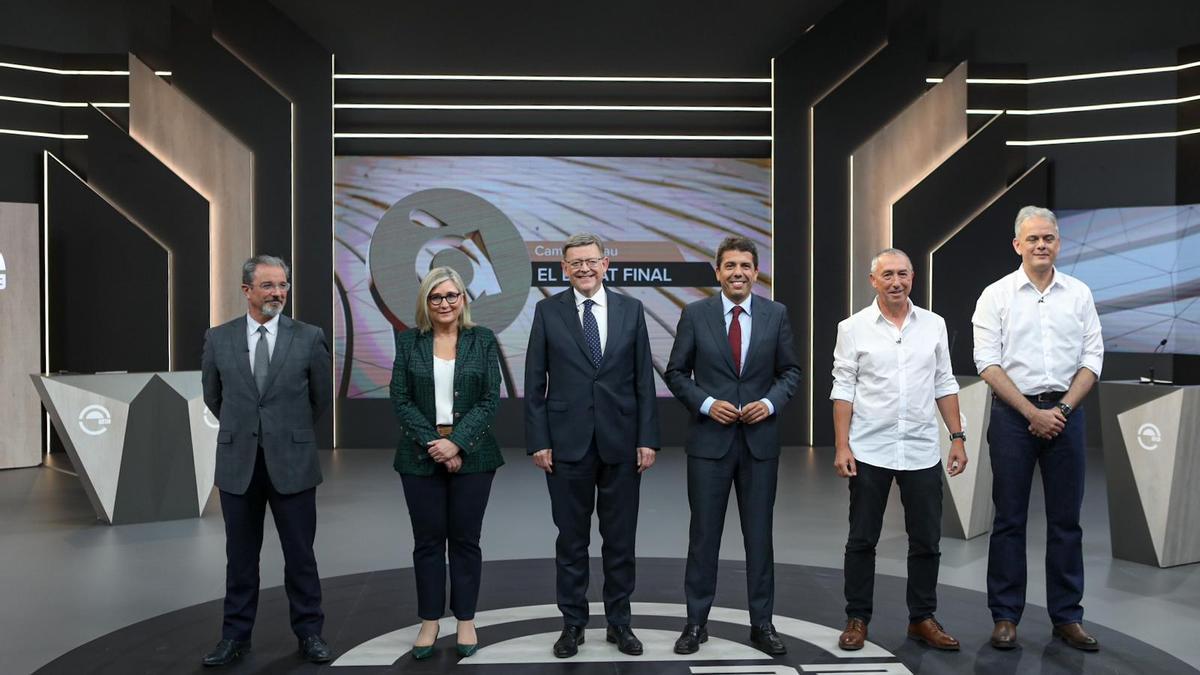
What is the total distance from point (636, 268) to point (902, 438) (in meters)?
6.20

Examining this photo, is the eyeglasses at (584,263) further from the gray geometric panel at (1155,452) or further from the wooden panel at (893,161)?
the wooden panel at (893,161)

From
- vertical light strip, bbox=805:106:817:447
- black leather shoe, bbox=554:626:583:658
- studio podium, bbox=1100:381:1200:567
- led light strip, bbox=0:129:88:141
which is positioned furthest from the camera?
vertical light strip, bbox=805:106:817:447

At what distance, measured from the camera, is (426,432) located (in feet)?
12.1

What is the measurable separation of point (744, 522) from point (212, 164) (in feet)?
24.0

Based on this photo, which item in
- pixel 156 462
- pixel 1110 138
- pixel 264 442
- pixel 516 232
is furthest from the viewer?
pixel 516 232

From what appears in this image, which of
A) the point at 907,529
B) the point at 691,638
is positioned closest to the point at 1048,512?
the point at 907,529

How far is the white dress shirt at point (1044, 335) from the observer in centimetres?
382

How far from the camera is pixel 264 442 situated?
143 inches

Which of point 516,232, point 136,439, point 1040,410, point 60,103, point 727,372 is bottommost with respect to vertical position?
point 136,439

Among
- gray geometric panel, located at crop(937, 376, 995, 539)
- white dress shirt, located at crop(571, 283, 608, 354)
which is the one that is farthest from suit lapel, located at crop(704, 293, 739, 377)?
gray geometric panel, located at crop(937, 376, 995, 539)

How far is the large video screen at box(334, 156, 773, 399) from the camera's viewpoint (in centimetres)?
967

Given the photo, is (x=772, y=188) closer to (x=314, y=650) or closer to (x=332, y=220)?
(x=332, y=220)

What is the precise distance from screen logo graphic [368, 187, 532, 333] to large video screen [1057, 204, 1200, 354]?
526 centimetres

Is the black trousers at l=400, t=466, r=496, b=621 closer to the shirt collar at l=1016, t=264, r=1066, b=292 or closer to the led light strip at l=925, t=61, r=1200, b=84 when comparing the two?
the shirt collar at l=1016, t=264, r=1066, b=292
